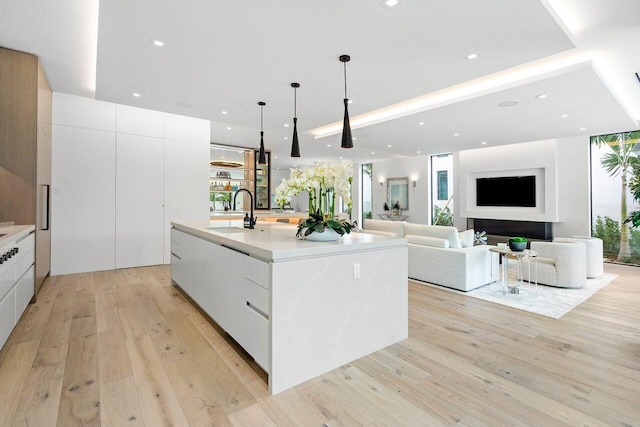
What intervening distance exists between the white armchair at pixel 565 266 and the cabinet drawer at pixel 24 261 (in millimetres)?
5361

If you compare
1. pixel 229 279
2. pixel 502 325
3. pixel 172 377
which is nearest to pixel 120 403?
pixel 172 377

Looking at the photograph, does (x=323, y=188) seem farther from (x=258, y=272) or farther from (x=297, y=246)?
(x=258, y=272)

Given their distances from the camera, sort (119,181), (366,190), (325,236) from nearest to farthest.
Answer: (325,236) → (119,181) → (366,190)

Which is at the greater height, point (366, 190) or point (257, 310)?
point (366, 190)

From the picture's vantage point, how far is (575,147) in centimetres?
682

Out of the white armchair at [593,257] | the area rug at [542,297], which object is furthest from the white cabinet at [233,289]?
the white armchair at [593,257]

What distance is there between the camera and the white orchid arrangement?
223 centimetres

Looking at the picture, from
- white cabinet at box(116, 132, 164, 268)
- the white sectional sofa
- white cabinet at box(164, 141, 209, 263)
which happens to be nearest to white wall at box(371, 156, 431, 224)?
the white sectional sofa

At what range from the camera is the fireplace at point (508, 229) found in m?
7.27

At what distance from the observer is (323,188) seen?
2.29 m

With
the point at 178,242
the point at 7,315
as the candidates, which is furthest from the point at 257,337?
the point at 178,242

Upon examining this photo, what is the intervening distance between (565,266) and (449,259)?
1.49 metres

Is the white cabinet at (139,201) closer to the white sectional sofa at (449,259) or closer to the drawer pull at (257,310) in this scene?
the drawer pull at (257,310)

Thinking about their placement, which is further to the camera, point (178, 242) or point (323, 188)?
point (178, 242)
